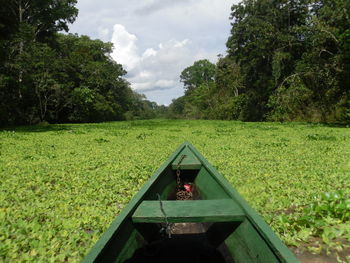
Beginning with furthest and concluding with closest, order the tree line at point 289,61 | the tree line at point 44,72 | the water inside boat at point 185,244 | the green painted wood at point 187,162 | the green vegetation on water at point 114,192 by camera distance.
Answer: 1. the tree line at point 44,72
2. the tree line at point 289,61
3. the green painted wood at point 187,162
4. the green vegetation on water at point 114,192
5. the water inside boat at point 185,244

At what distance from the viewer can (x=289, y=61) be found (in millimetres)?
28359

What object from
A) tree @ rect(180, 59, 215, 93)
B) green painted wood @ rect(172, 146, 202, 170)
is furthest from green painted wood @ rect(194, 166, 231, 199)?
tree @ rect(180, 59, 215, 93)

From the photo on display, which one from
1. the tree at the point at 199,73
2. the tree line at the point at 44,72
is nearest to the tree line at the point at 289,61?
the tree line at the point at 44,72

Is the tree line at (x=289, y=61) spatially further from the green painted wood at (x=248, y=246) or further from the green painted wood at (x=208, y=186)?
the green painted wood at (x=248, y=246)

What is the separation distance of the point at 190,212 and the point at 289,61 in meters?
29.4

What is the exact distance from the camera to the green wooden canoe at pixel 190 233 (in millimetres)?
2074

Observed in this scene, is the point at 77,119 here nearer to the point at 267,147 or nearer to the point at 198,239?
the point at 267,147

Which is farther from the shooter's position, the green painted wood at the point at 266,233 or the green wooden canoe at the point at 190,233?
the green wooden canoe at the point at 190,233

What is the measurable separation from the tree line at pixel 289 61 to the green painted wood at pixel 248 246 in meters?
16.0

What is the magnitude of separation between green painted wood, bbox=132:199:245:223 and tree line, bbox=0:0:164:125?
16634 mm

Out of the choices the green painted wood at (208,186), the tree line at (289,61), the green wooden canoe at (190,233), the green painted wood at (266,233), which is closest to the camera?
the green painted wood at (266,233)

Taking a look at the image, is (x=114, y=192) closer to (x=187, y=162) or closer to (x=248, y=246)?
(x=187, y=162)

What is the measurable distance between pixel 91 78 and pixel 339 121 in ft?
102

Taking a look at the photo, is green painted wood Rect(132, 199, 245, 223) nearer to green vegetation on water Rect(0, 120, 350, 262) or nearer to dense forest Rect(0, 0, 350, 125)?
green vegetation on water Rect(0, 120, 350, 262)
